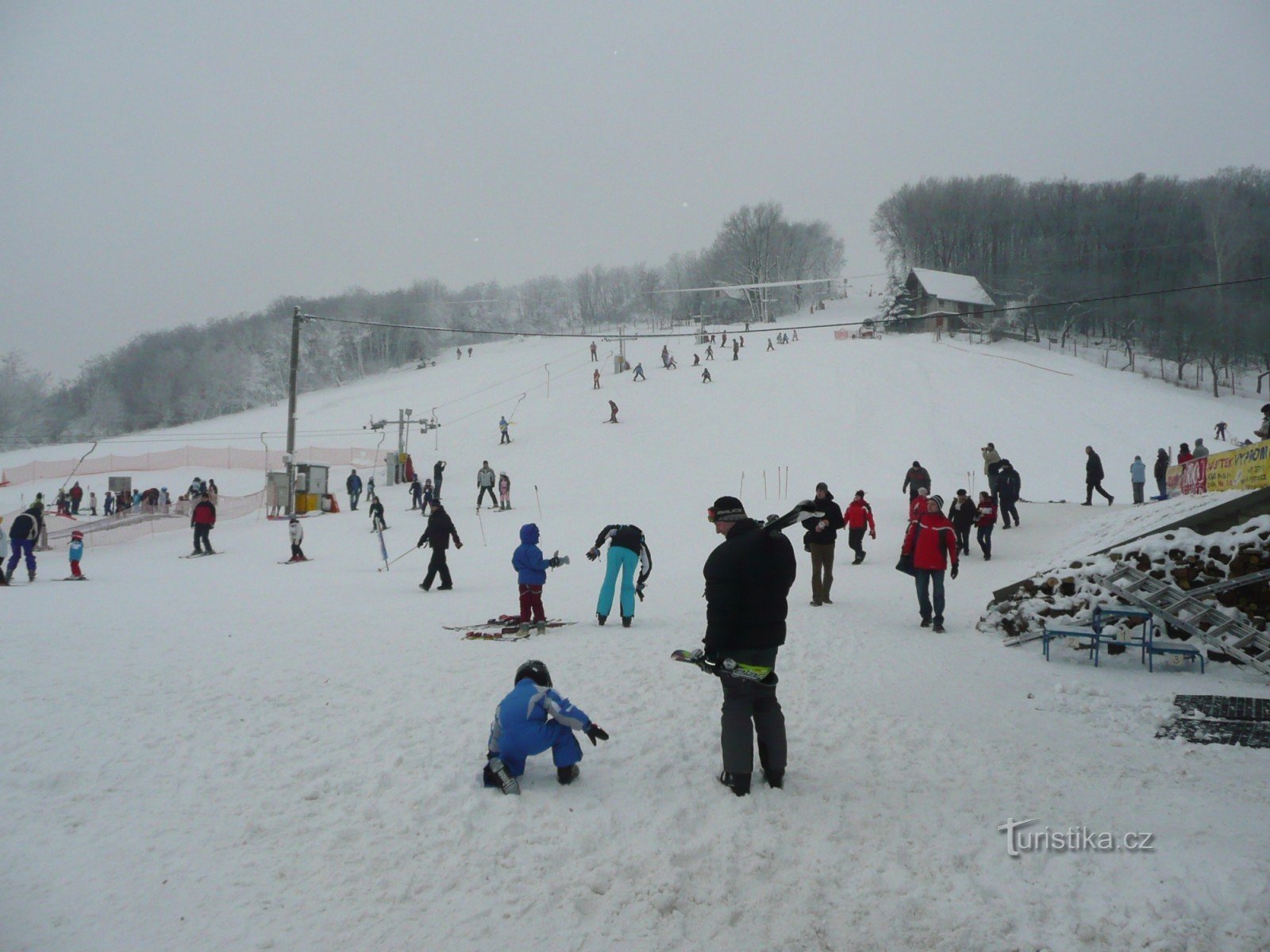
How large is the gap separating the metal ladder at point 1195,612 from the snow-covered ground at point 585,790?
28cm

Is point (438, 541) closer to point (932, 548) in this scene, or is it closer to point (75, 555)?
point (75, 555)

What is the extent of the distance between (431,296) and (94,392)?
5599 centimetres

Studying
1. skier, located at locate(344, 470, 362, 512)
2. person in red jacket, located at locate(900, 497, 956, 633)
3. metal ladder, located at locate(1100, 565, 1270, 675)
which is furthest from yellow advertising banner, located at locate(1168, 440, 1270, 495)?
skier, located at locate(344, 470, 362, 512)

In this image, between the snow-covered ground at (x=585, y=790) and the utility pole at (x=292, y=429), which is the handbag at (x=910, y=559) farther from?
the utility pole at (x=292, y=429)

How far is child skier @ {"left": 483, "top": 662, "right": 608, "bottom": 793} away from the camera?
4.78m

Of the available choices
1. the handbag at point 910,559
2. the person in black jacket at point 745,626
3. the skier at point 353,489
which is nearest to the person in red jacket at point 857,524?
the handbag at point 910,559

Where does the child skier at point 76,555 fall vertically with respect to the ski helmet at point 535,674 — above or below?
below

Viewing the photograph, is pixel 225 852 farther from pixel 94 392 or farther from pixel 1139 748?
pixel 94 392

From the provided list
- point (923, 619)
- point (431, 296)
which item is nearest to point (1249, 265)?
point (923, 619)

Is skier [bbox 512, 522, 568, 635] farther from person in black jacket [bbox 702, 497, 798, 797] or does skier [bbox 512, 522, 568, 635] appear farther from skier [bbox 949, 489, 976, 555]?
skier [bbox 949, 489, 976, 555]

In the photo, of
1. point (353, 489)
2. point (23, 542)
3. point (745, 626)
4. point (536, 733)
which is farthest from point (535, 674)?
point (353, 489)

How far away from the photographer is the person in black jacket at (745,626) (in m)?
4.58

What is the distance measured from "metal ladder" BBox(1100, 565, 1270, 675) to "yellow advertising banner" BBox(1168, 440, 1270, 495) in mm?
2181

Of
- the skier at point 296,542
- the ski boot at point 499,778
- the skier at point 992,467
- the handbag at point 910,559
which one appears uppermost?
the skier at point 992,467
